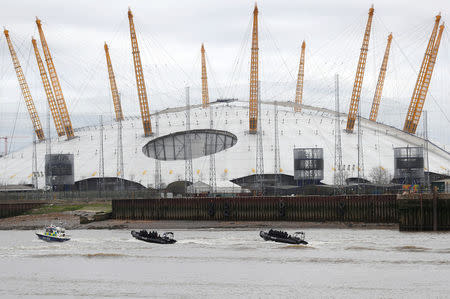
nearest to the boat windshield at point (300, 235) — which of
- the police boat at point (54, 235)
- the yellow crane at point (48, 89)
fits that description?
the police boat at point (54, 235)

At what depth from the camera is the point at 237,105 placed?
655 ft

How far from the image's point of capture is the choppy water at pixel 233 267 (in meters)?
57.1

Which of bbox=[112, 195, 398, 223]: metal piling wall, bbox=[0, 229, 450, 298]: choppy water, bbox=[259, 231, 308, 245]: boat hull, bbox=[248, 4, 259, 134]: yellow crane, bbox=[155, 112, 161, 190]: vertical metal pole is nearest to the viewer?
bbox=[0, 229, 450, 298]: choppy water

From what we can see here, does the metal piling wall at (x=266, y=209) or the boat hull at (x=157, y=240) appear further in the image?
the metal piling wall at (x=266, y=209)

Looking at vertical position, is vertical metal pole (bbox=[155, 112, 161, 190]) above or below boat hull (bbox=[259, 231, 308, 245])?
above

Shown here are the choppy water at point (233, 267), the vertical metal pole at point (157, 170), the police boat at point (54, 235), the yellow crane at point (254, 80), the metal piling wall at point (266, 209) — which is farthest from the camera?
the yellow crane at point (254, 80)

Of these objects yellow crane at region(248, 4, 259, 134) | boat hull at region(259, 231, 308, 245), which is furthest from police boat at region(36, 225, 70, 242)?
yellow crane at region(248, 4, 259, 134)

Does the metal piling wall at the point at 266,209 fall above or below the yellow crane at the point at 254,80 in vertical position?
below

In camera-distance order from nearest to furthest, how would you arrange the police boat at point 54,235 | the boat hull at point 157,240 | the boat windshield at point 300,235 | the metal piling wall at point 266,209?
1. the boat windshield at point 300,235
2. the boat hull at point 157,240
3. the police boat at point 54,235
4. the metal piling wall at point 266,209

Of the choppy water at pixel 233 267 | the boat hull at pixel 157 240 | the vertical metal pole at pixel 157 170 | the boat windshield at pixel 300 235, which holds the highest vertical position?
the vertical metal pole at pixel 157 170

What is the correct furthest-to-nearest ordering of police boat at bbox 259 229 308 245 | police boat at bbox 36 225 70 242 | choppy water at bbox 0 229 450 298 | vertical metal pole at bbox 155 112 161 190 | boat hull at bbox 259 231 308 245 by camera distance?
vertical metal pole at bbox 155 112 161 190 < police boat at bbox 36 225 70 242 < police boat at bbox 259 229 308 245 < boat hull at bbox 259 231 308 245 < choppy water at bbox 0 229 450 298

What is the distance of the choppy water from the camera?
57.1m

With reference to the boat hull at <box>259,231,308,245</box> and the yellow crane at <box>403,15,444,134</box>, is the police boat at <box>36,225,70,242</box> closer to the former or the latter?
the boat hull at <box>259,231,308,245</box>

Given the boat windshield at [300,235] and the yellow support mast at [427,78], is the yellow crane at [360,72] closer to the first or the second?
the yellow support mast at [427,78]
